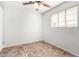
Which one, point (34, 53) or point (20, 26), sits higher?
point (20, 26)

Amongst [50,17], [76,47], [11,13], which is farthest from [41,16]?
[76,47]

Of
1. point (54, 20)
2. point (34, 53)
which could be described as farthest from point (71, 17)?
point (34, 53)

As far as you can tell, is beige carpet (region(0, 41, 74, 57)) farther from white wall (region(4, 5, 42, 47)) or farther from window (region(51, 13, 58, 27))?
window (region(51, 13, 58, 27))

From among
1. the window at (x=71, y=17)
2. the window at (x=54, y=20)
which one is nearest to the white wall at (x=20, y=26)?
the window at (x=54, y=20)

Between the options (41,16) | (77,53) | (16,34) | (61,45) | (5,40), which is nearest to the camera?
(77,53)

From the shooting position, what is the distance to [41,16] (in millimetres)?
5410

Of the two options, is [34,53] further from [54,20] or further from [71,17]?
[54,20]

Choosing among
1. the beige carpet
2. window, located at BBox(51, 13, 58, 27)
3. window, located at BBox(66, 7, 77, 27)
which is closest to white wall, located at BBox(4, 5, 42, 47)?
the beige carpet

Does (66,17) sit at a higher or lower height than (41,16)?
lower

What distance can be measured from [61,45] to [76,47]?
87 cm

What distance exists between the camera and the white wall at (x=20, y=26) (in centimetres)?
378

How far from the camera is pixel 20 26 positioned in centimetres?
432

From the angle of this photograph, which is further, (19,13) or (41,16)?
(41,16)

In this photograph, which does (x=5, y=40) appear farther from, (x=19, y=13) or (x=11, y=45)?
(x=19, y=13)
